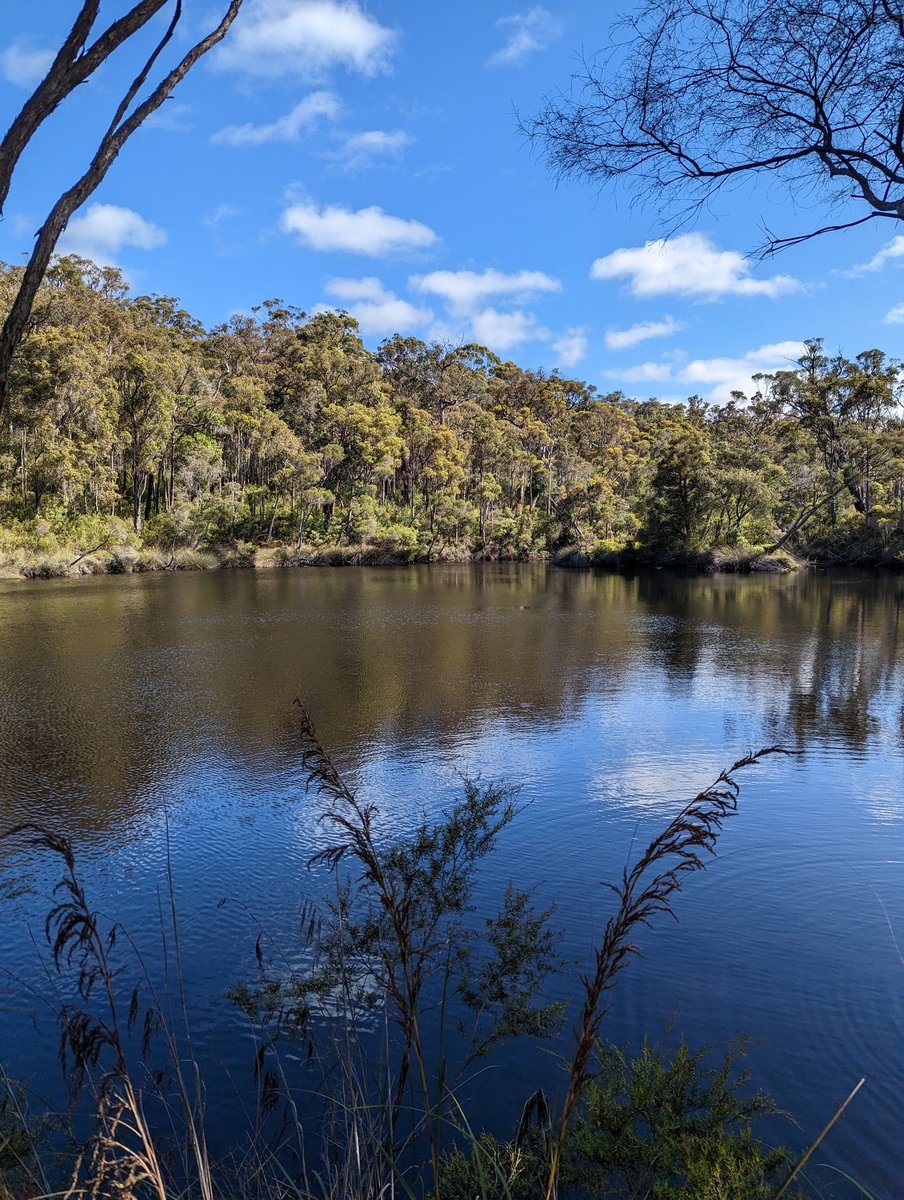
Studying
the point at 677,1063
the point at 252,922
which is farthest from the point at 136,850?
the point at 677,1063

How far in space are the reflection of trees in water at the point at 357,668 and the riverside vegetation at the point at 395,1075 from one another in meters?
3.99

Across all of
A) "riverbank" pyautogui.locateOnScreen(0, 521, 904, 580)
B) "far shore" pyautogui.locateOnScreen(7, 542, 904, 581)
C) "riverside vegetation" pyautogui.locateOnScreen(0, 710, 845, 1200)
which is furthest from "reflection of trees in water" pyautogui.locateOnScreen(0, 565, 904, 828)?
"riverbank" pyautogui.locateOnScreen(0, 521, 904, 580)

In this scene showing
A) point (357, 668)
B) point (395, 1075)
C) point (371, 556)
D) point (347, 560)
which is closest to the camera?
point (395, 1075)

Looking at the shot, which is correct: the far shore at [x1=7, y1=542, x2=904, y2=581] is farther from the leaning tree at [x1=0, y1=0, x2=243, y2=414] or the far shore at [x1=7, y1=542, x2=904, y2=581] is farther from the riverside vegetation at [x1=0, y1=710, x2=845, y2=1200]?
the leaning tree at [x1=0, y1=0, x2=243, y2=414]

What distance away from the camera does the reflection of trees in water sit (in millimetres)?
10297

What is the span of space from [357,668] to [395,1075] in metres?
11.9

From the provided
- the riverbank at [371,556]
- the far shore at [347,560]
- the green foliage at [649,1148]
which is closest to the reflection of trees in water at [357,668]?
the green foliage at [649,1148]

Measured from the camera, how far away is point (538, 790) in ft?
27.8

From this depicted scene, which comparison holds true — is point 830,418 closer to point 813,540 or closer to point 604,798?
point 813,540

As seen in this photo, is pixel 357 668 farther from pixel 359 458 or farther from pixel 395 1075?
pixel 359 458

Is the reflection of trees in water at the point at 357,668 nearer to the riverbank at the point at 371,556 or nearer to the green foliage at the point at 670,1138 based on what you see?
the green foliage at the point at 670,1138

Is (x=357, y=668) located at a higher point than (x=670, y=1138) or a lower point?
higher

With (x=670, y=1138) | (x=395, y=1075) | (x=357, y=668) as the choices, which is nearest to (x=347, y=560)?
(x=357, y=668)

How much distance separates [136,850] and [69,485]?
38.5 meters
